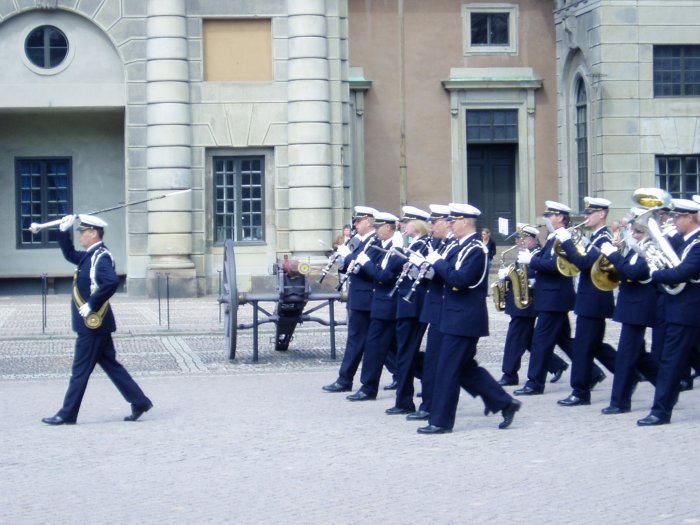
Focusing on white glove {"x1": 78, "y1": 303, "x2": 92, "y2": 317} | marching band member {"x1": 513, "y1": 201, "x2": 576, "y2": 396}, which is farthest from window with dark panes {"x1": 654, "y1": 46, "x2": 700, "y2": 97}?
white glove {"x1": 78, "y1": 303, "x2": 92, "y2": 317}

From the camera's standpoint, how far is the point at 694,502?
9.27m

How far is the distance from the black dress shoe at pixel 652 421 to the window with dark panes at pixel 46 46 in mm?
20640

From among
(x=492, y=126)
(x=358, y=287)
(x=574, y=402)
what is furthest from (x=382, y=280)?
(x=492, y=126)

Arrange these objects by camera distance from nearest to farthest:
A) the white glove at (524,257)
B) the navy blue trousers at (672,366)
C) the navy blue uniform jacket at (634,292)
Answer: the navy blue trousers at (672,366), the navy blue uniform jacket at (634,292), the white glove at (524,257)

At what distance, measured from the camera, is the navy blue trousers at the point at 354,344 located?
1517 centimetres

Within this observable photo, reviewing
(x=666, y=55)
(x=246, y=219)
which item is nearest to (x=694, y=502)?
(x=246, y=219)

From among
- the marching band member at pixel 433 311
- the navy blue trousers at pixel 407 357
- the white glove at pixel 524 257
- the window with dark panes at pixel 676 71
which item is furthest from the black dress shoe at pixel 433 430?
the window with dark panes at pixel 676 71

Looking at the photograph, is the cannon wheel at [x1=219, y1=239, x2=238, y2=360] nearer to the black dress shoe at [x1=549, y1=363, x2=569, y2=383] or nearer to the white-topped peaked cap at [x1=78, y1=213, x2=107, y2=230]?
the black dress shoe at [x1=549, y1=363, x2=569, y2=383]

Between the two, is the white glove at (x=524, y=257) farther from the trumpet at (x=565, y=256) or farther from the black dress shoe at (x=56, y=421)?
the black dress shoe at (x=56, y=421)

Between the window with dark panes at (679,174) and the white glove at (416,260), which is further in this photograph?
the window with dark panes at (679,174)

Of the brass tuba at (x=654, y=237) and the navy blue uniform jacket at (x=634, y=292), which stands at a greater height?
the brass tuba at (x=654, y=237)

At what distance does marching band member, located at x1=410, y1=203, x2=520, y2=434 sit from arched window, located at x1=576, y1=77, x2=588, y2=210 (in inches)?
855

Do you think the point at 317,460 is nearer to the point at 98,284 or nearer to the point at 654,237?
the point at 98,284

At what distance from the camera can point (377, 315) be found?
14516mm
